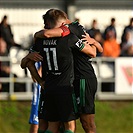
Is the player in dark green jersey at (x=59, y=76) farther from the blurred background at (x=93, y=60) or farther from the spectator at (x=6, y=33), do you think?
the spectator at (x=6, y=33)

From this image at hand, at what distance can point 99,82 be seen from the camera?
719 inches

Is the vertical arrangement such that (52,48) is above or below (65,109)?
above

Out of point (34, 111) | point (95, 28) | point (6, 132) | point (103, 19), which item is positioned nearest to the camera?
point (34, 111)

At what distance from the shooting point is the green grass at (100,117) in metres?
17.1

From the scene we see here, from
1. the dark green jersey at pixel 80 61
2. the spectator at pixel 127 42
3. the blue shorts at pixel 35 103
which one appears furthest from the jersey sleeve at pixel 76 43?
the spectator at pixel 127 42

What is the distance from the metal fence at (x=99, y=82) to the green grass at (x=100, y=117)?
0.16 meters

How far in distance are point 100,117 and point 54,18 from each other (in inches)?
334

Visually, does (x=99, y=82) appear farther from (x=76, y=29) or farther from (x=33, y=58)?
(x=76, y=29)

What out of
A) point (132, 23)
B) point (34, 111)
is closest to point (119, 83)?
point (132, 23)

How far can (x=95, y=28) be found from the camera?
1909 centimetres

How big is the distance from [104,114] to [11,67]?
2.57m

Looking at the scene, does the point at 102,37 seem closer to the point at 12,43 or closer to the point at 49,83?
the point at 12,43

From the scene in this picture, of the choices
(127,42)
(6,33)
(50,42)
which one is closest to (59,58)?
(50,42)

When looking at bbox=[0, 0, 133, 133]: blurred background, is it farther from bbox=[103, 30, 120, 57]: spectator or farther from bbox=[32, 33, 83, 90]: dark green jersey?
bbox=[32, 33, 83, 90]: dark green jersey
